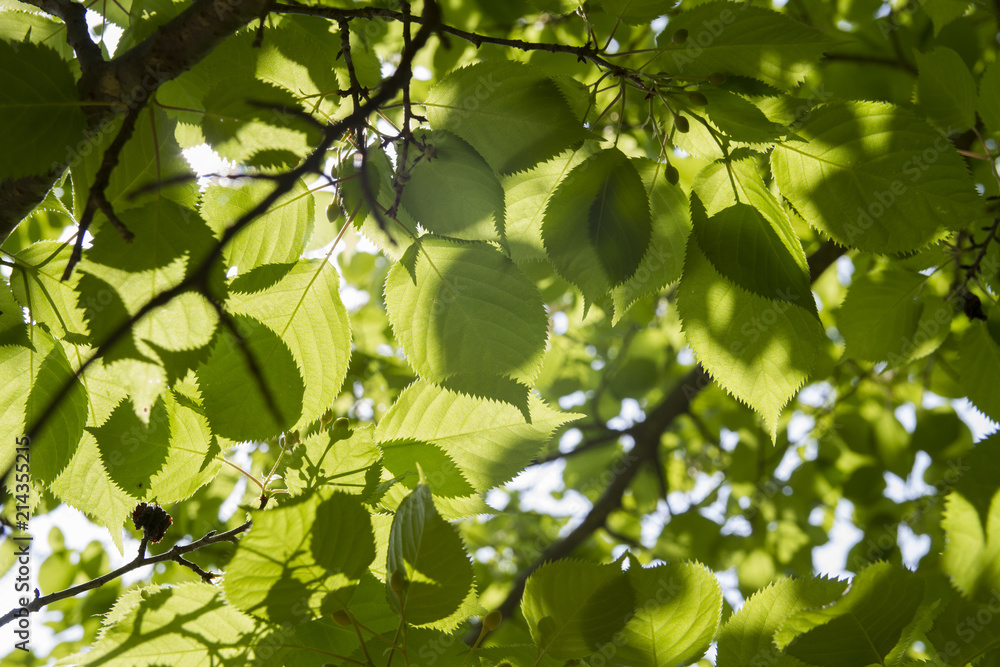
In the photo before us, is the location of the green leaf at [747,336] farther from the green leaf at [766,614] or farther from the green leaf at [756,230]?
the green leaf at [766,614]

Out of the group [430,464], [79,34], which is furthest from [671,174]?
[79,34]

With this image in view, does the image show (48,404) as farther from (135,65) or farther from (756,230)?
(756,230)

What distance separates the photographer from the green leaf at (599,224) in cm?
106

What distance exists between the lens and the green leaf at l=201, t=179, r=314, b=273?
1120 mm

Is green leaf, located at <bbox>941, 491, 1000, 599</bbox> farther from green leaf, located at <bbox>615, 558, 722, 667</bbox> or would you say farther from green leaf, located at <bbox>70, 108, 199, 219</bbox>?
green leaf, located at <bbox>70, 108, 199, 219</bbox>

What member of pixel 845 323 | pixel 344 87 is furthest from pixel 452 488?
pixel 845 323

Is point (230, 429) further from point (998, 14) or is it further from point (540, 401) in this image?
point (998, 14)

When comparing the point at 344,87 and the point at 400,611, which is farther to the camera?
the point at 344,87

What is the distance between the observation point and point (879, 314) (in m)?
1.99

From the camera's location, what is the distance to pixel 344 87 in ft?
4.22

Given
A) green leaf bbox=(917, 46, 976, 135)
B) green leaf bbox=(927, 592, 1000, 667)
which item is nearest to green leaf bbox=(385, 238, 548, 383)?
green leaf bbox=(927, 592, 1000, 667)

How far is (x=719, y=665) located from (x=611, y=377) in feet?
11.0

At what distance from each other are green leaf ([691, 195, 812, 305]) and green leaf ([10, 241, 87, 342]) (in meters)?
1.22

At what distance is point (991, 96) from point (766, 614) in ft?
5.34
